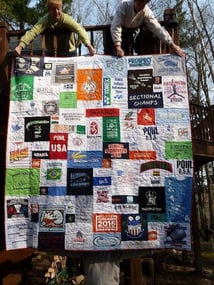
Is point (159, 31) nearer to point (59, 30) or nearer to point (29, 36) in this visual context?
point (59, 30)

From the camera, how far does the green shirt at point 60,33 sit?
447 centimetres

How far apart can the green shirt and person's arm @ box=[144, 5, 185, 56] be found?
71 cm

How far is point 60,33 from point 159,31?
1171 millimetres

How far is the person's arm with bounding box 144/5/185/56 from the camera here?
4.41 meters

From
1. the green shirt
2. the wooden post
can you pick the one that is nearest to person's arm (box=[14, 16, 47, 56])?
the green shirt

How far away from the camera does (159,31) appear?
14.7ft

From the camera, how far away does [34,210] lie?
4059mm

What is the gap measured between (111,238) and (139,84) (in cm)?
163

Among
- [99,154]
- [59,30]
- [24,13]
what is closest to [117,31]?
[59,30]

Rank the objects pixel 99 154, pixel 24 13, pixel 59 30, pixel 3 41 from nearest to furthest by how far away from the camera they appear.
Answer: pixel 99 154 → pixel 59 30 → pixel 3 41 → pixel 24 13

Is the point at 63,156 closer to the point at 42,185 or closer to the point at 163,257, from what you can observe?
the point at 42,185

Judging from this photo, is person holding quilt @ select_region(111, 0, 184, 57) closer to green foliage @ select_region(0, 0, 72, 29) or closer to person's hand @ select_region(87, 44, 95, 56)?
person's hand @ select_region(87, 44, 95, 56)

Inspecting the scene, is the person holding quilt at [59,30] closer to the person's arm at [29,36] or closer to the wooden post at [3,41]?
the person's arm at [29,36]

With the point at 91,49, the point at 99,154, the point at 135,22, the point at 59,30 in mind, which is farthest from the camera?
the point at 59,30
